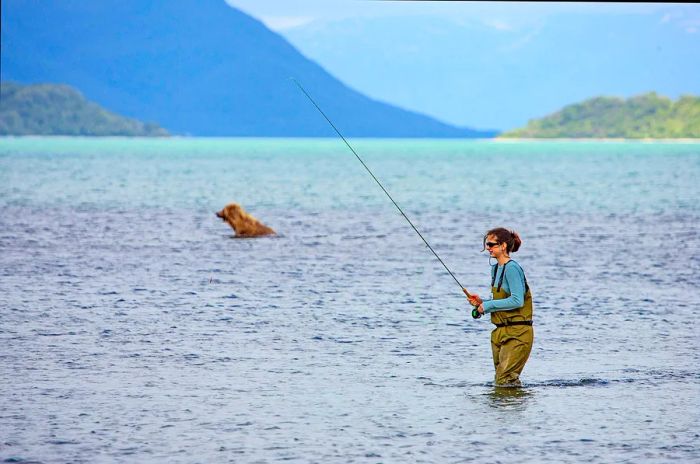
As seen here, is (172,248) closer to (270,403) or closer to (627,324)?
(627,324)

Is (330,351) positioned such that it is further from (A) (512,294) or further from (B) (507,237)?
(B) (507,237)

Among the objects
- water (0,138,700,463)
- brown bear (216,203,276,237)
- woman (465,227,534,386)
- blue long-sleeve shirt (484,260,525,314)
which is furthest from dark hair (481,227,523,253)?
brown bear (216,203,276,237)

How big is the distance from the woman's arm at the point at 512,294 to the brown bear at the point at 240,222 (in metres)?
22.4

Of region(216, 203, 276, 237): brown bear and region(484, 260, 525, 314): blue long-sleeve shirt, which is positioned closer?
region(484, 260, 525, 314): blue long-sleeve shirt

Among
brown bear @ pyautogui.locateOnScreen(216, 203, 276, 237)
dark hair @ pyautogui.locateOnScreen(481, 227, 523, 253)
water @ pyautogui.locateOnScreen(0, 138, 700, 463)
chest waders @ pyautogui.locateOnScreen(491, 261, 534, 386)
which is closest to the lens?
water @ pyautogui.locateOnScreen(0, 138, 700, 463)

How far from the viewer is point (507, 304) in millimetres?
11953

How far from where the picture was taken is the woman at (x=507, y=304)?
467 inches

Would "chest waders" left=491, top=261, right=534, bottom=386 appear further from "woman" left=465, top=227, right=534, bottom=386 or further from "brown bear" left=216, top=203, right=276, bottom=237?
"brown bear" left=216, top=203, right=276, bottom=237

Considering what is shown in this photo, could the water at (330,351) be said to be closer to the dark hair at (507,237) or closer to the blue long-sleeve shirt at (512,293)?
the blue long-sleeve shirt at (512,293)

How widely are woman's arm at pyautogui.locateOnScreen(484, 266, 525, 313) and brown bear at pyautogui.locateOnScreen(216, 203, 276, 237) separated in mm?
22378

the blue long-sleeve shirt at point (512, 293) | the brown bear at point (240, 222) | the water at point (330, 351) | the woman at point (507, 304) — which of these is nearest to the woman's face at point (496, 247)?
the woman at point (507, 304)

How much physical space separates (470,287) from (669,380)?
9661mm

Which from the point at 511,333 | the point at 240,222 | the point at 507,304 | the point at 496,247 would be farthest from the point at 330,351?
the point at 240,222

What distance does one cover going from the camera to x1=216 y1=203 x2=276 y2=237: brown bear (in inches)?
1344
